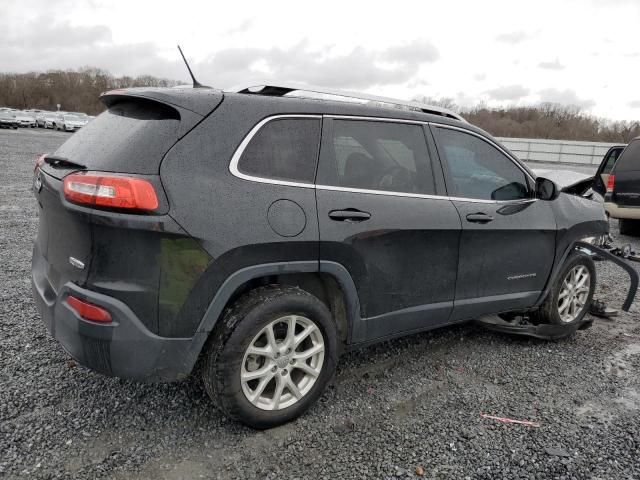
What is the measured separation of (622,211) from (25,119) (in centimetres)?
4656

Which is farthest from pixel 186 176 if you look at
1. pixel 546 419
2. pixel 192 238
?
pixel 546 419

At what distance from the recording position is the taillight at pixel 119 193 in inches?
89.7

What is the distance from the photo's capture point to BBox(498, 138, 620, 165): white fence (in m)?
33.3

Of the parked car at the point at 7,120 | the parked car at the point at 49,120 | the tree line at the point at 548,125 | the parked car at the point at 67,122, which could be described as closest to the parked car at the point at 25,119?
the parked car at the point at 7,120

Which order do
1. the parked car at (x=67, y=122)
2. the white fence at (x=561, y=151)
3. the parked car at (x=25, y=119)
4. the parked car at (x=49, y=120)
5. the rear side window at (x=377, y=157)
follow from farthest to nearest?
the parked car at (x=49, y=120)
the parked car at (x=25, y=119)
the parked car at (x=67, y=122)
the white fence at (x=561, y=151)
the rear side window at (x=377, y=157)

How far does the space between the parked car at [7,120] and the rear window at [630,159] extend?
44247 millimetres

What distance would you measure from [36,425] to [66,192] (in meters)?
1.27

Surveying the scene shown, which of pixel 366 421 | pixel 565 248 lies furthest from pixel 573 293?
pixel 366 421

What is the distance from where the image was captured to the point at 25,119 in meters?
42.8

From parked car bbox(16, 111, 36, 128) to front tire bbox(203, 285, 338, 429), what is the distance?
47049 millimetres

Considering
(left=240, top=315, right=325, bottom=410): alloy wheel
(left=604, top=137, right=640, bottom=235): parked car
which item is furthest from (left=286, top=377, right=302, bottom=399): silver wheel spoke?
(left=604, top=137, right=640, bottom=235): parked car

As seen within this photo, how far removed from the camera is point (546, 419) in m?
3.00

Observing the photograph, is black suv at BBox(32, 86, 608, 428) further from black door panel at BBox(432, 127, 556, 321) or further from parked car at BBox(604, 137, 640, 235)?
parked car at BBox(604, 137, 640, 235)

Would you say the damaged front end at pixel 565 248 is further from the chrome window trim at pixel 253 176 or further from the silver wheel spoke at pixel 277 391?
the chrome window trim at pixel 253 176
